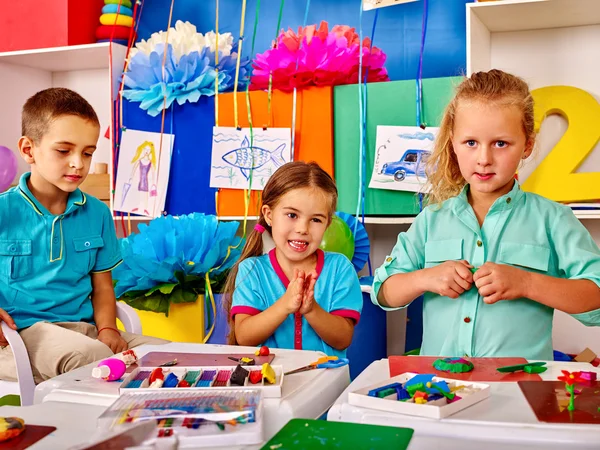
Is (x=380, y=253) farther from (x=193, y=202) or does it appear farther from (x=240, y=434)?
(x=240, y=434)

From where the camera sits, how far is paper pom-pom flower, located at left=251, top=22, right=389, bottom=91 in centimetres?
208

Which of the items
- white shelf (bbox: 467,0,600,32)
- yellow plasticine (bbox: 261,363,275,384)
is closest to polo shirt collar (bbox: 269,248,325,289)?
yellow plasticine (bbox: 261,363,275,384)

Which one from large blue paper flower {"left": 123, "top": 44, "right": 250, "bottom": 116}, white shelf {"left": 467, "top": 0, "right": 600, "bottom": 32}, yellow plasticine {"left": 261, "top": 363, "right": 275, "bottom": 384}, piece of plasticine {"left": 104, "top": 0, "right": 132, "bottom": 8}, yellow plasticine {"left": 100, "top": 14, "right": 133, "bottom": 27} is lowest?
yellow plasticine {"left": 261, "top": 363, "right": 275, "bottom": 384}

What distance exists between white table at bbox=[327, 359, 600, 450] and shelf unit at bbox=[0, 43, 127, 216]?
2033mm

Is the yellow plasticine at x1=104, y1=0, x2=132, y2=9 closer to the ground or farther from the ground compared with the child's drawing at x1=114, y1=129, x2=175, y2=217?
farther from the ground

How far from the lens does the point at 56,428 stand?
679mm

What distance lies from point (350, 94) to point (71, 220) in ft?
3.01

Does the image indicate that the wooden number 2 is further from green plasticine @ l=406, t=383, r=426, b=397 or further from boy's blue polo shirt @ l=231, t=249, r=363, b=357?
green plasticine @ l=406, t=383, r=426, b=397

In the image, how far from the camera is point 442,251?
134 cm

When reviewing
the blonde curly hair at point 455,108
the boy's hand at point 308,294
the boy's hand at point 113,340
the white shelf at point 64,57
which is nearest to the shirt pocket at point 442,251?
the blonde curly hair at point 455,108

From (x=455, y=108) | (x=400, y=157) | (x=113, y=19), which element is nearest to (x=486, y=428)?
(x=455, y=108)

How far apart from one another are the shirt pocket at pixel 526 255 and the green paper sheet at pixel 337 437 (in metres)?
0.73

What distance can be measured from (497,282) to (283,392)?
476mm

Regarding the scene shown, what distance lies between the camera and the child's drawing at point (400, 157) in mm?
2033
